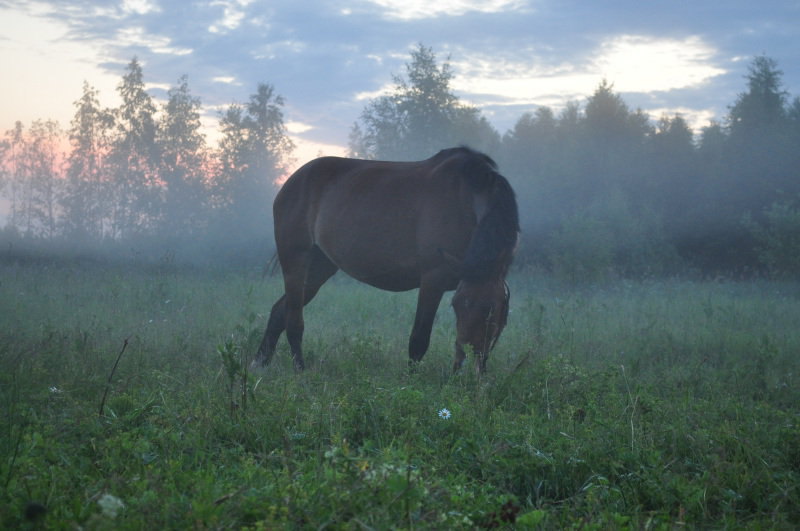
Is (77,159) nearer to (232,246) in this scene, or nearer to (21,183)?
(21,183)

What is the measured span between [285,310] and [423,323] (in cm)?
193

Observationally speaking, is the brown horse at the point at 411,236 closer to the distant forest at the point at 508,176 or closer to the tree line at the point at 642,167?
the distant forest at the point at 508,176

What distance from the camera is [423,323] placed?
572 cm

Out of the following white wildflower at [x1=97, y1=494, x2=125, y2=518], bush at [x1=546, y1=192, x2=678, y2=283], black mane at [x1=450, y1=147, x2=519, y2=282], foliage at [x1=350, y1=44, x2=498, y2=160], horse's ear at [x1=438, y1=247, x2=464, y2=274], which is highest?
foliage at [x1=350, y1=44, x2=498, y2=160]

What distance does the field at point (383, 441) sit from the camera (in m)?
2.19

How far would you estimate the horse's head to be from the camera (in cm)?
501

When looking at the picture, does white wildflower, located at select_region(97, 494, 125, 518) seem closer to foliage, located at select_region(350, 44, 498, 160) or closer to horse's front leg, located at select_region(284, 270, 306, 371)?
horse's front leg, located at select_region(284, 270, 306, 371)

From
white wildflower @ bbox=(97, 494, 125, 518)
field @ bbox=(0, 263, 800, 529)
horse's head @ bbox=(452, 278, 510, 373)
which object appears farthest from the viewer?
horse's head @ bbox=(452, 278, 510, 373)

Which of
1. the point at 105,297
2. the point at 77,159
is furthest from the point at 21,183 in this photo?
the point at 105,297

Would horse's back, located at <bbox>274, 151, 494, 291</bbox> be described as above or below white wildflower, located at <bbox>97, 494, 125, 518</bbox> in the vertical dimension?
above

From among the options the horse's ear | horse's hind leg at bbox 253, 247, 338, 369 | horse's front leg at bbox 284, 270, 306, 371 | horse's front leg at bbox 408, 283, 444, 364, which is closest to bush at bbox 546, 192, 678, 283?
horse's hind leg at bbox 253, 247, 338, 369

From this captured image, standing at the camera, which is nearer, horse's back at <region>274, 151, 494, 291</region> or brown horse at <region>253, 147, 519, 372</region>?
brown horse at <region>253, 147, 519, 372</region>

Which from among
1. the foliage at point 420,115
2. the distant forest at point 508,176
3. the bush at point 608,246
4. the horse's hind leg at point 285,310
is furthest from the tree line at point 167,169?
the horse's hind leg at point 285,310

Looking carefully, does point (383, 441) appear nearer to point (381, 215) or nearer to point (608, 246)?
point (381, 215)
